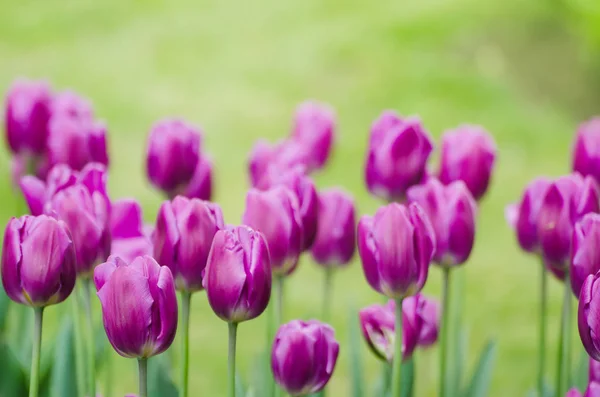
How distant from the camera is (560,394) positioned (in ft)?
4.99

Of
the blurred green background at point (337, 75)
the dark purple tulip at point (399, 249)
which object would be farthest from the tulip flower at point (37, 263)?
the blurred green background at point (337, 75)

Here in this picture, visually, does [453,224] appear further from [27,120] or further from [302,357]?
[27,120]

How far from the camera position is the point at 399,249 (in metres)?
1.21

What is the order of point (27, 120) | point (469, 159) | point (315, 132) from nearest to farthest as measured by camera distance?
1. point (469, 159)
2. point (27, 120)
3. point (315, 132)

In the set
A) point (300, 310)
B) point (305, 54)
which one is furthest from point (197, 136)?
point (305, 54)

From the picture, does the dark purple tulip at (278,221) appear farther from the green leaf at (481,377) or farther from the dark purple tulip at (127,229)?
the green leaf at (481,377)

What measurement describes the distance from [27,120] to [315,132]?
0.56 m

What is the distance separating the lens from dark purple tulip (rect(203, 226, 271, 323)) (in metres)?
A: 1.13

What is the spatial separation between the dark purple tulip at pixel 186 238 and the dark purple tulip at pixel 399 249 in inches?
7.6

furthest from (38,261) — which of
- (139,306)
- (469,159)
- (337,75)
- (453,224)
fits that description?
(337,75)

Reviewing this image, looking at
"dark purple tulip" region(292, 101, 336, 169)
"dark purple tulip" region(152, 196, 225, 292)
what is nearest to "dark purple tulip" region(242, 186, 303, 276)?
"dark purple tulip" region(152, 196, 225, 292)

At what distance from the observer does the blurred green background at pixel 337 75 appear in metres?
4.80

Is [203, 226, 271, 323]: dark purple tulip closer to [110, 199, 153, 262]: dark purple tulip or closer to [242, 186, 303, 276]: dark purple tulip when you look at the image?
[242, 186, 303, 276]: dark purple tulip

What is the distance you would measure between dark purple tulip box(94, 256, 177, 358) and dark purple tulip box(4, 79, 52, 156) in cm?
90
